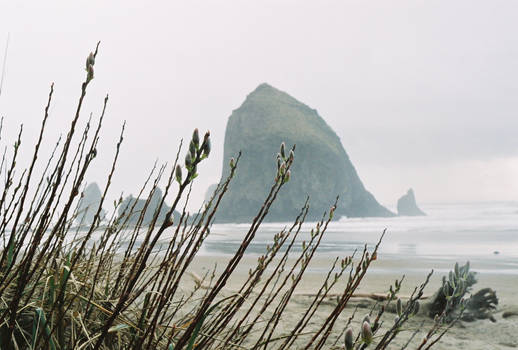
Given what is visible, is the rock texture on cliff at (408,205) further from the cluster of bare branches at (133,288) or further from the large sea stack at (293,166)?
the cluster of bare branches at (133,288)

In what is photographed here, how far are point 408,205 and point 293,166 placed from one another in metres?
40.8

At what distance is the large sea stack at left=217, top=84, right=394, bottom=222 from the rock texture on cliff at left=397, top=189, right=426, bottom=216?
1413 cm

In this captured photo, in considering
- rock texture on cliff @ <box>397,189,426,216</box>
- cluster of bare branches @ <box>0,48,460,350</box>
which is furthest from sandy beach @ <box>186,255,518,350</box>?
rock texture on cliff @ <box>397,189,426,216</box>

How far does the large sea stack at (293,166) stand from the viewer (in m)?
83.3

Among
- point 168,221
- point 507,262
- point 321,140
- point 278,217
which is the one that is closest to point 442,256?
point 507,262

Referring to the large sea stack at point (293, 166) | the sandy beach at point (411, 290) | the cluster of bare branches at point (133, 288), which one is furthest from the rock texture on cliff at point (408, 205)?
the cluster of bare branches at point (133, 288)

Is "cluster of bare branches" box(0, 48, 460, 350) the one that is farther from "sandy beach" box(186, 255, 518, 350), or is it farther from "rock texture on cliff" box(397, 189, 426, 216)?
"rock texture on cliff" box(397, 189, 426, 216)

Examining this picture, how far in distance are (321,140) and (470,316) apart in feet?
290

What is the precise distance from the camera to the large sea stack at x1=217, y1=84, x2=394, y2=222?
83.3m

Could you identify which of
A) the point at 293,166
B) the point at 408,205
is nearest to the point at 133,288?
the point at 293,166

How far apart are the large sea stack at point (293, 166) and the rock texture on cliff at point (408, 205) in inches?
556

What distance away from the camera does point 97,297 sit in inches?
78.0

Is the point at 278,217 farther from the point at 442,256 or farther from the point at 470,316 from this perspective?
the point at 470,316

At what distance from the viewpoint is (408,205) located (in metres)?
111
